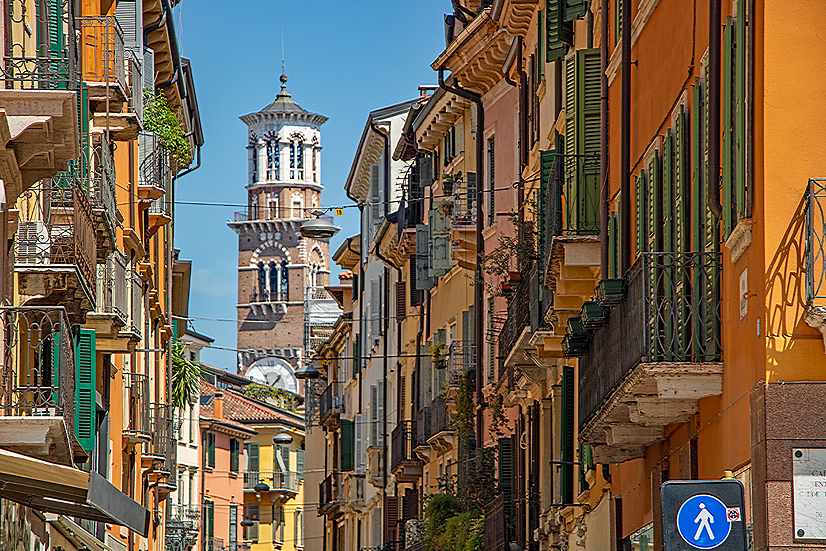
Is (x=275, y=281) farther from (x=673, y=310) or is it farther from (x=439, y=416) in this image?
(x=673, y=310)

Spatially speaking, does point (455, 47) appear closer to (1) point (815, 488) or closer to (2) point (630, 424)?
(2) point (630, 424)

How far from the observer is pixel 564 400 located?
65.7ft

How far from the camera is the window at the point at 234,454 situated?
77250 millimetres

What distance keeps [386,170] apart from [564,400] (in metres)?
28.8

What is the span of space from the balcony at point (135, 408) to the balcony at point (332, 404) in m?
28.9

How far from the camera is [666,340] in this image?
11.6m

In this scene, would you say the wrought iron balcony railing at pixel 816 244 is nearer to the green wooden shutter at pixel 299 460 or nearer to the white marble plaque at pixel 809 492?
the white marble plaque at pixel 809 492

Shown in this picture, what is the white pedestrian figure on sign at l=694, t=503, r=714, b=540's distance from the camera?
7.99m

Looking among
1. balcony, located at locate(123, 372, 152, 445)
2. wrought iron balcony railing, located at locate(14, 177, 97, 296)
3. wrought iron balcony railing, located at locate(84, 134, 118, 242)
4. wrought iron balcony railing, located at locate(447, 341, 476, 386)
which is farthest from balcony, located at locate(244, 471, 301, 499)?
wrought iron balcony railing, located at locate(14, 177, 97, 296)

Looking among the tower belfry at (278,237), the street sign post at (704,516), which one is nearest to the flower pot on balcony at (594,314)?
the street sign post at (704,516)

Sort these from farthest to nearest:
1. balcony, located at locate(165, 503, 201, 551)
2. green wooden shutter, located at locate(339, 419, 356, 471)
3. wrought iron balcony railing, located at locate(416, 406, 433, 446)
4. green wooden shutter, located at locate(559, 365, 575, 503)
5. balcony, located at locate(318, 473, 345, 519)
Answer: balcony, located at locate(318, 473, 345, 519) → green wooden shutter, located at locate(339, 419, 356, 471) → balcony, located at locate(165, 503, 201, 551) → wrought iron balcony railing, located at locate(416, 406, 433, 446) → green wooden shutter, located at locate(559, 365, 575, 503)

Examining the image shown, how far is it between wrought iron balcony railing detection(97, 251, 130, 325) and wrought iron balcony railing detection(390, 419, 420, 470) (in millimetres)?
14591

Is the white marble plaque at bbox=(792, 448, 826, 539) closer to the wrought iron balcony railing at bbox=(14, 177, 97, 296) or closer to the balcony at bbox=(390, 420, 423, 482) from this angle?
the wrought iron balcony railing at bbox=(14, 177, 97, 296)

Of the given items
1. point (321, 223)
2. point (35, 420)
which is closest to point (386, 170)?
point (321, 223)
